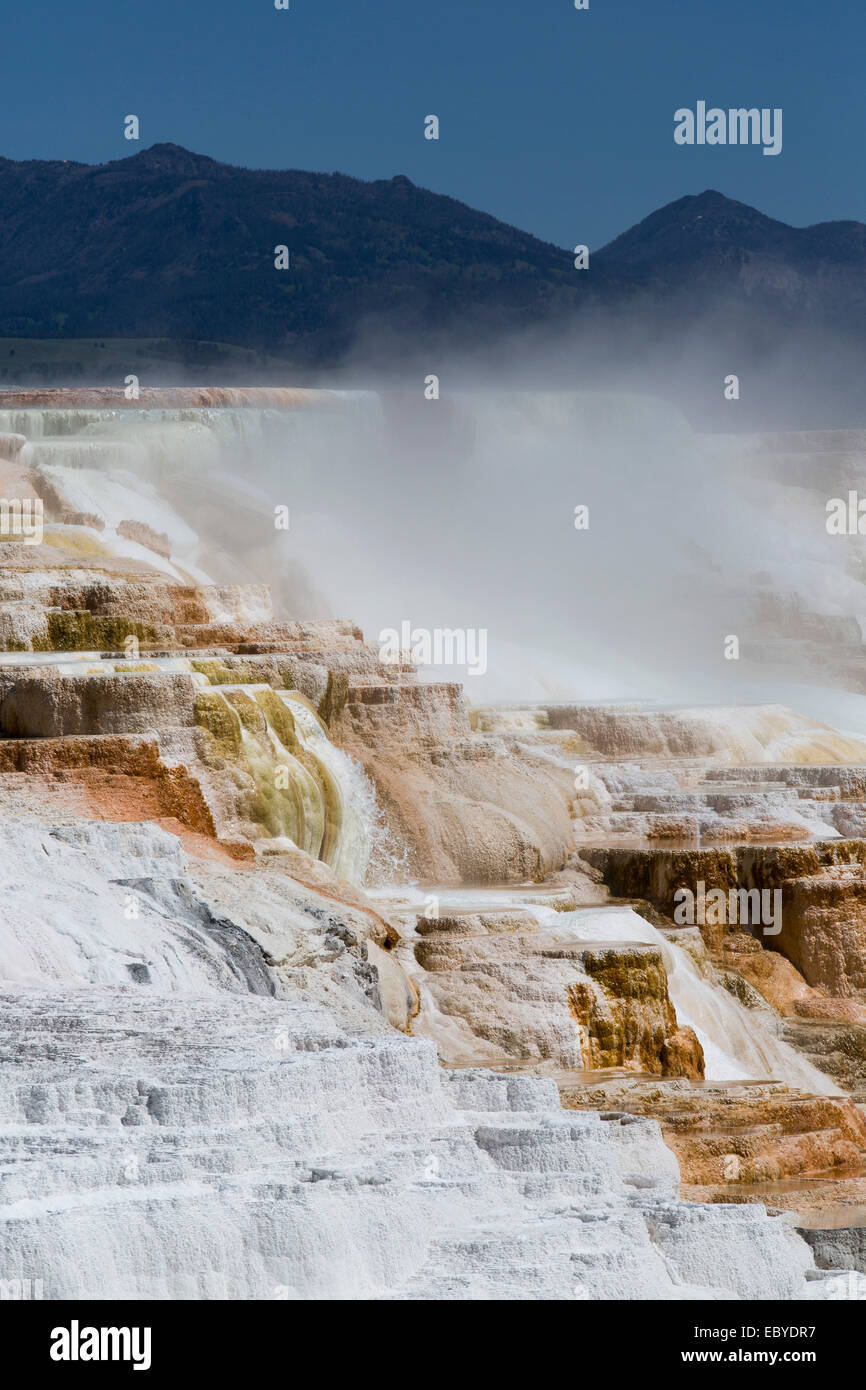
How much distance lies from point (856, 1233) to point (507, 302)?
91.1 meters

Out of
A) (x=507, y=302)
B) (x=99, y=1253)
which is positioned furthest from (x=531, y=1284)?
(x=507, y=302)

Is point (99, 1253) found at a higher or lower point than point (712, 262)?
lower

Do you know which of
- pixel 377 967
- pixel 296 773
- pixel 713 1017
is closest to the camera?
pixel 377 967

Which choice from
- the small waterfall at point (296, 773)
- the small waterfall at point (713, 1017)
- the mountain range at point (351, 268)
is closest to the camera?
the small waterfall at point (713, 1017)

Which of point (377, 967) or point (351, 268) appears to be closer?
point (377, 967)

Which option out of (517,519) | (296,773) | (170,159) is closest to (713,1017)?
(296,773)

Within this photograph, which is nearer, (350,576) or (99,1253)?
(99,1253)

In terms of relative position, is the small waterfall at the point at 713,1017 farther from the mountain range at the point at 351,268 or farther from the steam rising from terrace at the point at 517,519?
the mountain range at the point at 351,268

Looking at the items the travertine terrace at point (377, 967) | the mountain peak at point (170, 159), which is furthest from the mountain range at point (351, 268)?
the travertine terrace at point (377, 967)

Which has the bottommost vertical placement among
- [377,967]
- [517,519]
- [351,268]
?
[377,967]

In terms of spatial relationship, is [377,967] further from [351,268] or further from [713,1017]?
[351,268]

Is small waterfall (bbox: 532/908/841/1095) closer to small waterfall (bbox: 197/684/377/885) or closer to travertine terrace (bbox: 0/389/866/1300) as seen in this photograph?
travertine terrace (bbox: 0/389/866/1300)
